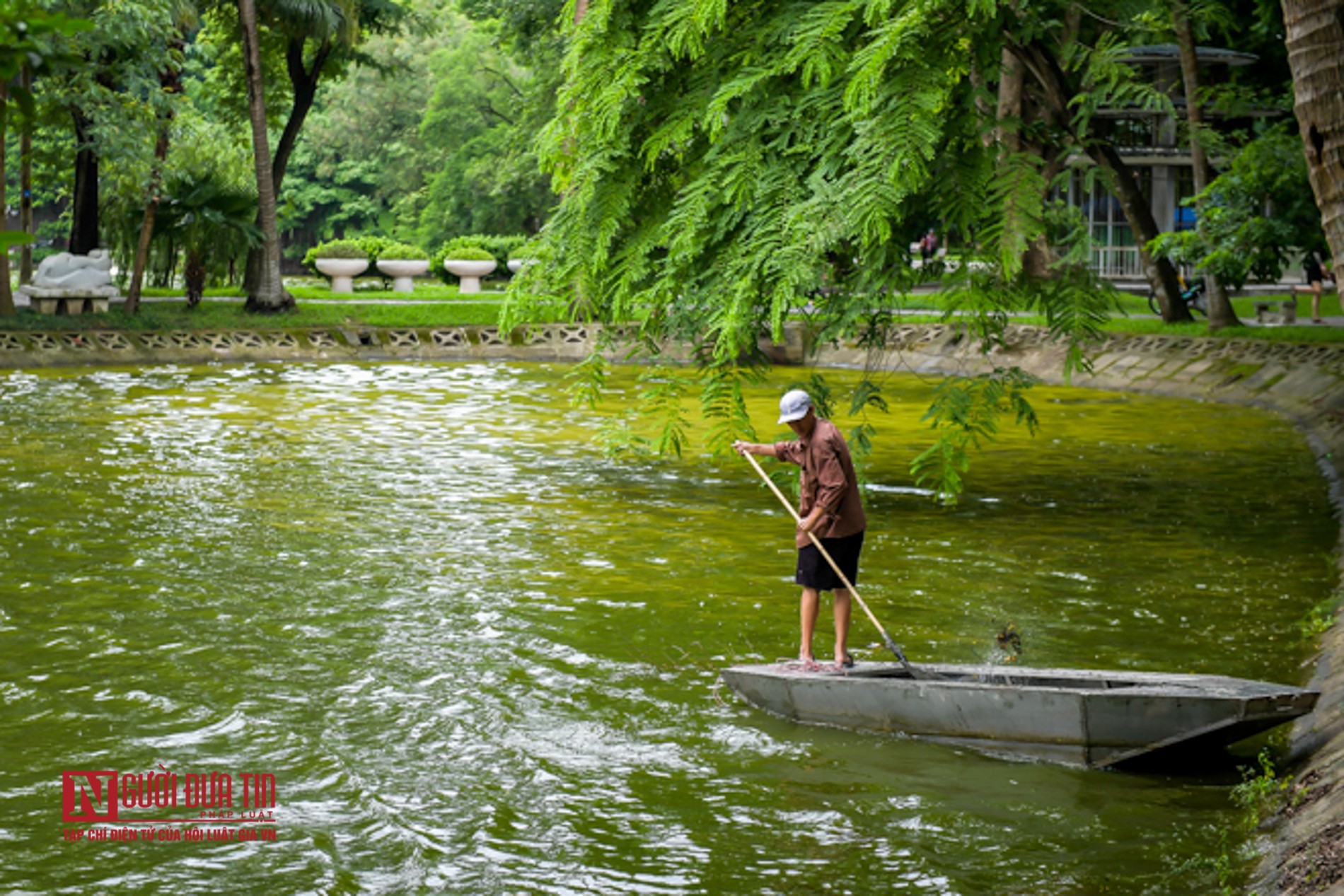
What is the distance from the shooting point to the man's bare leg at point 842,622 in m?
9.19

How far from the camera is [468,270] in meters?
42.3

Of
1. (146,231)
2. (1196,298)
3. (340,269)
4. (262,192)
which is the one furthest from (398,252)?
(1196,298)

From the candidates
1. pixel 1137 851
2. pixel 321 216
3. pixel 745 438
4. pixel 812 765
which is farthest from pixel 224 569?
pixel 321 216

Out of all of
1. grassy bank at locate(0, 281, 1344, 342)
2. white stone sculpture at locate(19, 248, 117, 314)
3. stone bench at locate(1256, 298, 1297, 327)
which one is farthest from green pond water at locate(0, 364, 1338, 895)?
white stone sculpture at locate(19, 248, 117, 314)

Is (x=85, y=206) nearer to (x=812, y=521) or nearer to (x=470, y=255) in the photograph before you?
(x=470, y=255)

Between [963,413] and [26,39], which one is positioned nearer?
[26,39]

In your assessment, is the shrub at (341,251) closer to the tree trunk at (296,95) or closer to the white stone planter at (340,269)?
the white stone planter at (340,269)

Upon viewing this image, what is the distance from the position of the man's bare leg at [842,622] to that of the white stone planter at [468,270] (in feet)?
110

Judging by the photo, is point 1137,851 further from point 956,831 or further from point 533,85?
point 533,85

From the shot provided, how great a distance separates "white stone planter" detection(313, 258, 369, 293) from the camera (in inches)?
1647

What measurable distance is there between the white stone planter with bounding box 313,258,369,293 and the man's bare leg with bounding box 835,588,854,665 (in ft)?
111

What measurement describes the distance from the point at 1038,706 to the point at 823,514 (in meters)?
1.85

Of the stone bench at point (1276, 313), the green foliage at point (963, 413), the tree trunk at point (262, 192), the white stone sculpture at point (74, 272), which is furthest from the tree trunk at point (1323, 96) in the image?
the white stone sculpture at point (74, 272)

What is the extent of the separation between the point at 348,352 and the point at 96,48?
8088mm
